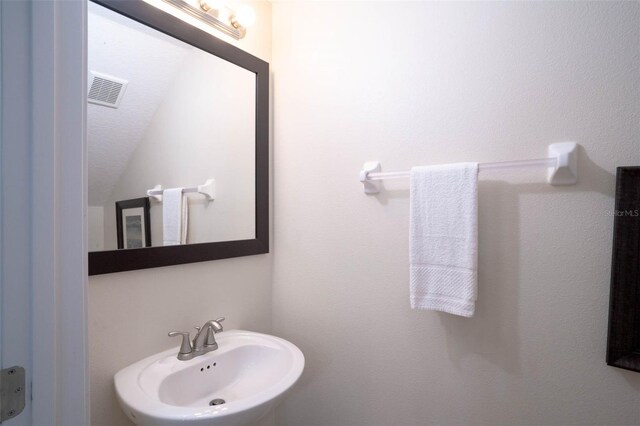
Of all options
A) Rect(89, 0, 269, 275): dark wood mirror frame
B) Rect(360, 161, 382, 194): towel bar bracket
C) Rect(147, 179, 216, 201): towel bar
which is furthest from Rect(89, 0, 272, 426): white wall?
Rect(360, 161, 382, 194): towel bar bracket

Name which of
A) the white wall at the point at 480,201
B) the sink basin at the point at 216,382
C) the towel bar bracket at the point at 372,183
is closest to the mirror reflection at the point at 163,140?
the white wall at the point at 480,201

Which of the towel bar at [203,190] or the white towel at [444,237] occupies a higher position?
the towel bar at [203,190]

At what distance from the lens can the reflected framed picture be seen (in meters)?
1.00

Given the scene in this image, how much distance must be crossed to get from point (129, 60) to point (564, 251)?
1.53 meters

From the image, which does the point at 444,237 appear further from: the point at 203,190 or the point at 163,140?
the point at 163,140

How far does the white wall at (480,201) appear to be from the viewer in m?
0.89

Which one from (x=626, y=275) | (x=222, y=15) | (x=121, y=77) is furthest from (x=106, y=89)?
(x=626, y=275)

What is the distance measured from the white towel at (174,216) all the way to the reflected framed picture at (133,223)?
0.20 feet

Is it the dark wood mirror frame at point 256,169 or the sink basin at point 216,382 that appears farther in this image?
the dark wood mirror frame at point 256,169

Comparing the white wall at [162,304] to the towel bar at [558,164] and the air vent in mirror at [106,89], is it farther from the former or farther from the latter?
the towel bar at [558,164]

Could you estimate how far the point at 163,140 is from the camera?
113cm

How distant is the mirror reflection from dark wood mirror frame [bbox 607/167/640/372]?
4.21 feet

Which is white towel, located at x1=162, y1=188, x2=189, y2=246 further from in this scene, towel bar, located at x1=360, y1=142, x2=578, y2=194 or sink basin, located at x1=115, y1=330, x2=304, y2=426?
towel bar, located at x1=360, y1=142, x2=578, y2=194

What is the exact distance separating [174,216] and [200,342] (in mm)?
478
